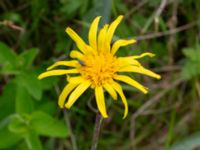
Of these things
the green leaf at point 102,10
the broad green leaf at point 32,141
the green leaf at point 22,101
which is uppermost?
the green leaf at point 102,10

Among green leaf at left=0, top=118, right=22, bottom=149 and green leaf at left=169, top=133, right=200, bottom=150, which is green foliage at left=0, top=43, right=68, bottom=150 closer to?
green leaf at left=0, top=118, right=22, bottom=149

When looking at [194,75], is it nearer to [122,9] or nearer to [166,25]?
[166,25]

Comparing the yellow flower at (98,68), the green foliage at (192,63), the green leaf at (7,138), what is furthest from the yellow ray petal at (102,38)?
the green foliage at (192,63)

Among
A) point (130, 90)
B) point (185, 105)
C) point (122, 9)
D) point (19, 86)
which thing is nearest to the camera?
point (19, 86)

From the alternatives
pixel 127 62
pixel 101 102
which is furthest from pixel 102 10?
pixel 101 102

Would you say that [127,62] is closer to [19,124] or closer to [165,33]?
[19,124]

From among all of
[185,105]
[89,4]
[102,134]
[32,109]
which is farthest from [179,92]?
[32,109]

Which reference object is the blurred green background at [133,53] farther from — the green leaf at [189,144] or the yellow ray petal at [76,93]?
the yellow ray petal at [76,93]
